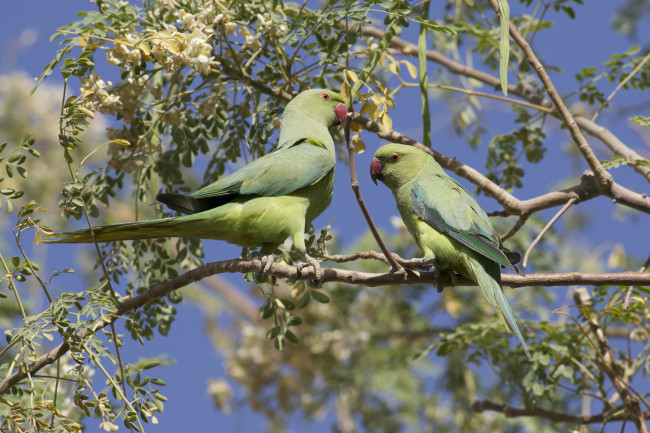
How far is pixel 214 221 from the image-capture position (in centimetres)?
306

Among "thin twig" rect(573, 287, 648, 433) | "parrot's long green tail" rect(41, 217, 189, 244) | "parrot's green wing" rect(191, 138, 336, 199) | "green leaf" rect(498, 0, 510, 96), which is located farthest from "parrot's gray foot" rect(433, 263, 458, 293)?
"parrot's long green tail" rect(41, 217, 189, 244)

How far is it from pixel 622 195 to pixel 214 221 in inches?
72.9

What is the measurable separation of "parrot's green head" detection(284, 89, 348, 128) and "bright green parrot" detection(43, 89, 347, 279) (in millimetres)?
193

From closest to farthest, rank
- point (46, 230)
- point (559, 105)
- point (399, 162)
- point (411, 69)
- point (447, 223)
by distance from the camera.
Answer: point (46, 230)
point (559, 105)
point (447, 223)
point (411, 69)
point (399, 162)

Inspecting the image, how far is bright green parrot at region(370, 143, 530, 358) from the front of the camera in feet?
10.3

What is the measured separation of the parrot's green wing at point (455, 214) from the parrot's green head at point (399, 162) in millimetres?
152

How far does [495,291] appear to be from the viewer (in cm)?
314

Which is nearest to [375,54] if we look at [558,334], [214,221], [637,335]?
[214,221]

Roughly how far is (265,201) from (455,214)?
0.91 m

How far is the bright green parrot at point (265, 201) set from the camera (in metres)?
3.04

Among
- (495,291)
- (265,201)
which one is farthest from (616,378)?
(265,201)

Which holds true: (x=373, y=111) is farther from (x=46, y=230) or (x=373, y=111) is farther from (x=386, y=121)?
(x=46, y=230)

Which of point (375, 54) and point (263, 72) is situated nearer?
point (375, 54)

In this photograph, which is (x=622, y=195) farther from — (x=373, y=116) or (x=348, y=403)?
(x=348, y=403)
